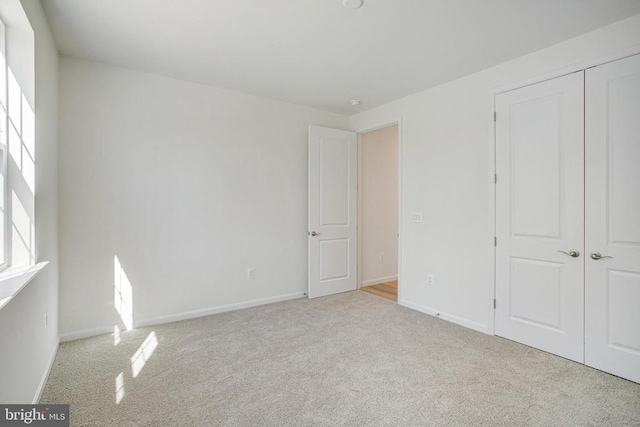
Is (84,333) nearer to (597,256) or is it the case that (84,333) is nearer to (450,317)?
(450,317)

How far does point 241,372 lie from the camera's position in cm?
240

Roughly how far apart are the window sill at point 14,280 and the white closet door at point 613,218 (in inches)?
143

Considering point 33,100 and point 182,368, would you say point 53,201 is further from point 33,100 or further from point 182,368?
point 182,368

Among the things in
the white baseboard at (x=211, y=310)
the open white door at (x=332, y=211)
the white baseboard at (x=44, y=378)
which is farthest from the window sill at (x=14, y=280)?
the open white door at (x=332, y=211)

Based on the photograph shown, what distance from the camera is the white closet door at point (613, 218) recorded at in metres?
2.29

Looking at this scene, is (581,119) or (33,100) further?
(581,119)

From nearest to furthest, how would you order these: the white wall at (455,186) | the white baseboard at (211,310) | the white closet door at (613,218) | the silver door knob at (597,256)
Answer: the white closet door at (613,218) → the silver door knob at (597,256) → the white wall at (455,186) → the white baseboard at (211,310)

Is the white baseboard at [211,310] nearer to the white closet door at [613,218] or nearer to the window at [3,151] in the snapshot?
the window at [3,151]

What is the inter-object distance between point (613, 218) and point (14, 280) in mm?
3862

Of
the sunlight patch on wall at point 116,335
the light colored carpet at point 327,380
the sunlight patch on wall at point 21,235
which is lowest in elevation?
the light colored carpet at point 327,380

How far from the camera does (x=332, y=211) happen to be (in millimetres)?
4555

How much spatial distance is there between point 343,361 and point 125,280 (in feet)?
7.56

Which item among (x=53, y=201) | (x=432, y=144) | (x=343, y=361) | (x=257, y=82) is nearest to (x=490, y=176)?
(x=432, y=144)

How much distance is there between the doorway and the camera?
4.98m
